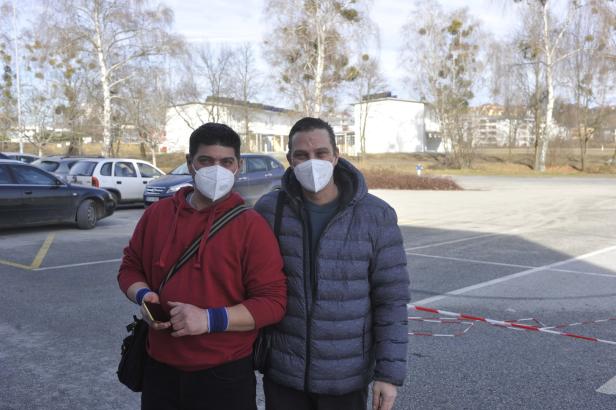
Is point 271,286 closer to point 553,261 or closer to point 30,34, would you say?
point 553,261

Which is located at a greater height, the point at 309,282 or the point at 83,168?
the point at 309,282

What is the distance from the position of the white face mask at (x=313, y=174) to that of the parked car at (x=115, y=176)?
16485 mm

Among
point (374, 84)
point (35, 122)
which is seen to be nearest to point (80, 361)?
point (35, 122)

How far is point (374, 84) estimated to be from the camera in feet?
189

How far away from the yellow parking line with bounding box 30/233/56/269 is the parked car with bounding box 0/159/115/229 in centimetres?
65

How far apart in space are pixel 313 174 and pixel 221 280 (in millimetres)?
564

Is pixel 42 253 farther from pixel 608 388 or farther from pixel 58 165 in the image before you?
pixel 58 165

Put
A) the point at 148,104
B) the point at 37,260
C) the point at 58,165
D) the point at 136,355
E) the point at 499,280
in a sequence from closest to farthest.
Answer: the point at 136,355 < the point at 499,280 < the point at 37,260 < the point at 58,165 < the point at 148,104

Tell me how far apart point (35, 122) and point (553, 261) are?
119 ft

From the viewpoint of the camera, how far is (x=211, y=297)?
7.34 ft

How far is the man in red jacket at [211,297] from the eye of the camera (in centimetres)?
224

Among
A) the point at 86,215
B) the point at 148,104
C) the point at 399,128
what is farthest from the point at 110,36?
the point at 399,128

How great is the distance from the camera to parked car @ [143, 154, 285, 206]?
54.1ft

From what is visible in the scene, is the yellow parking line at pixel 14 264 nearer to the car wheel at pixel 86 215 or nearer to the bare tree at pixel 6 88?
the car wheel at pixel 86 215
